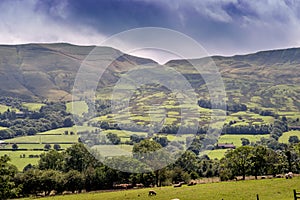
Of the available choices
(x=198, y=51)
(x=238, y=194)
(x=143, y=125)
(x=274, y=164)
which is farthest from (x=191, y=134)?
(x=238, y=194)

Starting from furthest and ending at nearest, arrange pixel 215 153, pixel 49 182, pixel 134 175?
1. pixel 215 153
2. pixel 134 175
3. pixel 49 182

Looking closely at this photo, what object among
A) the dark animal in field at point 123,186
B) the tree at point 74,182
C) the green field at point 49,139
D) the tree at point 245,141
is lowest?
the dark animal in field at point 123,186

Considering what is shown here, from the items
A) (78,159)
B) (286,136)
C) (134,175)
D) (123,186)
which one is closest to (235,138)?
(286,136)

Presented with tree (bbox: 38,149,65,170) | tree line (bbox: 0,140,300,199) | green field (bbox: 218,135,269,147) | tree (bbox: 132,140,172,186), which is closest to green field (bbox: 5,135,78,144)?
green field (bbox: 218,135,269,147)

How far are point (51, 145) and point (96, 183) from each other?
293 ft

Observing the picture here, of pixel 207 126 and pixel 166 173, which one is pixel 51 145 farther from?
pixel 166 173

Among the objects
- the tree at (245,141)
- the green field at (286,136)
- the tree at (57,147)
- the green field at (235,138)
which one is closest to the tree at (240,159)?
the green field at (235,138)

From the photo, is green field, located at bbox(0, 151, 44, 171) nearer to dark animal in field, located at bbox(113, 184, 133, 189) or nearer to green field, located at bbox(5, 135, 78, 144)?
green field, located at bbox(5, 135, 78, 144)

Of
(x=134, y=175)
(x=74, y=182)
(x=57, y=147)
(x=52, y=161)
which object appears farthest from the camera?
(x=57, y=147)

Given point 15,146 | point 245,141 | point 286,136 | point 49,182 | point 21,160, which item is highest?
point 15,146

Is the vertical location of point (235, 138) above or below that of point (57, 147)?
below

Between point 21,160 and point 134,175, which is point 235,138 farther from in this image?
point 134,175

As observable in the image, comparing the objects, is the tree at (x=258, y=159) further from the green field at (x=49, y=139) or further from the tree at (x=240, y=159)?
the green field at (x=49, y=139)

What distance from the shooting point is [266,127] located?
18900 centimetres
